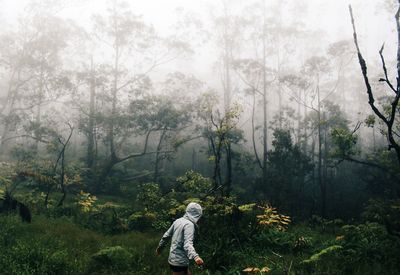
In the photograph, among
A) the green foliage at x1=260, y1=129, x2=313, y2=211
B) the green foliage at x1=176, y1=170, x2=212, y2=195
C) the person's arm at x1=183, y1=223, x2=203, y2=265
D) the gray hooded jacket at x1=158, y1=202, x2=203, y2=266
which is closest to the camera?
the person's arm at x1=183, y1=223, x2=203, y2=265

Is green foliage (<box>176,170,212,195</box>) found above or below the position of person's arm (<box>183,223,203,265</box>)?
above

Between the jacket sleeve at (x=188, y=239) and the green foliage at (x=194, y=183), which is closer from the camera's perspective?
the jacket sleeve at (x=188, y=239)

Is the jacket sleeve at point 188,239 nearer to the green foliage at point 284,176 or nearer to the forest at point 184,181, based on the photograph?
the forest at point 184,181

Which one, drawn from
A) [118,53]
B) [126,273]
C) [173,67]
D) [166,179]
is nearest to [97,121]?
[166,179]

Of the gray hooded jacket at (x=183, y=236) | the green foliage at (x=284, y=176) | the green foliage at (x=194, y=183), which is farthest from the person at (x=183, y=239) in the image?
the green foliage at (x=284, y=176)

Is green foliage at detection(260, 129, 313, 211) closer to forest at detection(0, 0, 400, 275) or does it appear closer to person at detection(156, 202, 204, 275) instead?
forest at detection(0, 0, 400, 275)

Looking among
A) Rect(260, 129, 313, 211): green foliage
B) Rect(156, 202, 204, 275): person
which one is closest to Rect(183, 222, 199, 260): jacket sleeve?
Rect(156, 202, 204, 275): person

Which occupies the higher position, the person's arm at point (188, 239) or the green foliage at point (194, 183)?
the green foliage at point (194, 183)

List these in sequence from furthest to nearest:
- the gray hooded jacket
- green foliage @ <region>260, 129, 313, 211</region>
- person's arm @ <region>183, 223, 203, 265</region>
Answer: green foliage @ <region>260, 129, 313, 211</region> < the gray hooded jacket < person's arm @ <region>183, 223, 203, 265</region>

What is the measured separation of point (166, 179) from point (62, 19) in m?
22.8

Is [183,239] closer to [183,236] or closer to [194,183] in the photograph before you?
[183,236]

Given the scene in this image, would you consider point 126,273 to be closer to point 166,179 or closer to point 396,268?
point 396,268

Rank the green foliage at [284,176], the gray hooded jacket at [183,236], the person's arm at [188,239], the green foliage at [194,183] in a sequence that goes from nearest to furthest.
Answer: the person's arm at [188,239] → the gray hooded jacket at [183,236] → the green foliage at [194,183] → the green foliage at [284,176]

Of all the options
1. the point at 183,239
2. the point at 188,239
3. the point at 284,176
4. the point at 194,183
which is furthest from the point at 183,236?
the point at 284,176
